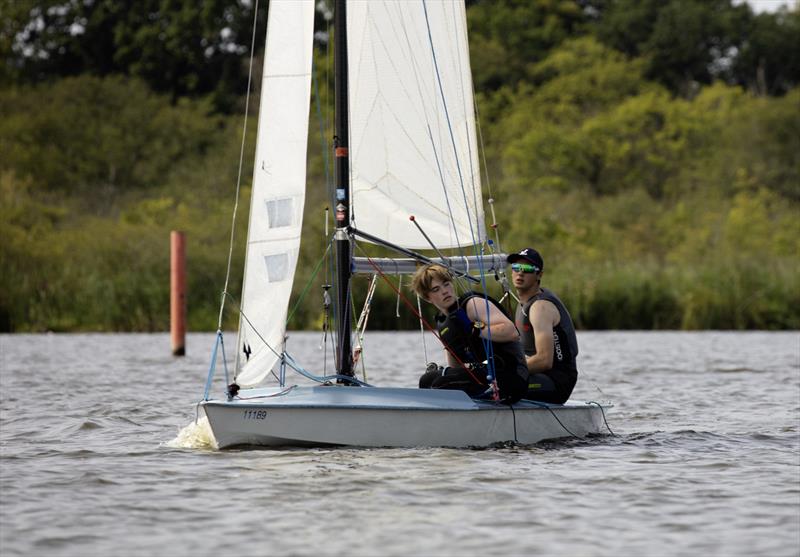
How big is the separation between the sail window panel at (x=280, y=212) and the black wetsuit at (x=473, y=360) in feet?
4.33

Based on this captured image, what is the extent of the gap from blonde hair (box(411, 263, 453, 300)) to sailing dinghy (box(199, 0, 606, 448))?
75 centimetres

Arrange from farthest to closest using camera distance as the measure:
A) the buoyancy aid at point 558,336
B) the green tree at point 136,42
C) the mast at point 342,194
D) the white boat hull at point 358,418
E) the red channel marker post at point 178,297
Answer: the green tree at point 136,42 < the red channel marker post at point 178,297 < the buoyancy aid at point 558,336 < the mast at point 342,194 < the white boat hull at point 358,418

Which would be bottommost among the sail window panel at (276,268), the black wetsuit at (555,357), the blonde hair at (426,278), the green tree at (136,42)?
the black wetsuit at (555,357)

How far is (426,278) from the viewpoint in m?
9.95

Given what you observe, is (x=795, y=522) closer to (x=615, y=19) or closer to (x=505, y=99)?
(x=505, y=99)

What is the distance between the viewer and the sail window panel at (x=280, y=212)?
10.5 metres

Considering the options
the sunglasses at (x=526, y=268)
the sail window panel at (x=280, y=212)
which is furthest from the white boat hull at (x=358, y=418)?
the sail window panel at (x=280, y=212)

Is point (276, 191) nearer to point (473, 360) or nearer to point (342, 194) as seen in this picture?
point (342, 194)

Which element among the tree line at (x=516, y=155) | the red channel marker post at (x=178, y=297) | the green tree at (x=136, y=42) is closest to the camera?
the red channel marker post at (x=178, y=297)

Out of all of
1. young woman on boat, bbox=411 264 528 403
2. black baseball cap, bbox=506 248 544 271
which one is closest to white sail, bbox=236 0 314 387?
young woman on boat, bbox=411 264 528 403

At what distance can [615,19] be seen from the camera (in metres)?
63.3

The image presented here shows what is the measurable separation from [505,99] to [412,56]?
1926 inches

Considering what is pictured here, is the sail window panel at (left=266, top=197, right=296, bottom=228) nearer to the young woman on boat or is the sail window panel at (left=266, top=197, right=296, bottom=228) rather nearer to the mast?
the mast

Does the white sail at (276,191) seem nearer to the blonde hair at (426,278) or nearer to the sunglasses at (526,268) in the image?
the blonde hair at (426,278)
